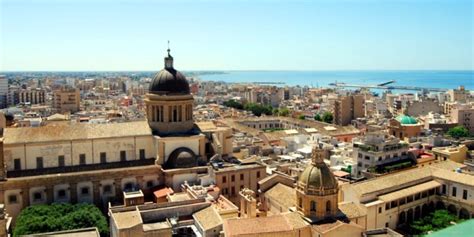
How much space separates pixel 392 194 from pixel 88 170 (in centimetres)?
2082

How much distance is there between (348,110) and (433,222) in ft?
169

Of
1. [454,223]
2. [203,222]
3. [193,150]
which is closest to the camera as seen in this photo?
[203,222]

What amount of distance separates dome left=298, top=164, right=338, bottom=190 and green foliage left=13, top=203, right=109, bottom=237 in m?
11.3

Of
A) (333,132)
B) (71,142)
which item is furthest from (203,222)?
(333,132)

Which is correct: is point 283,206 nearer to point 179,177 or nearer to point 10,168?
point 179,177

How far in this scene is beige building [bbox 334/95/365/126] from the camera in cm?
8100

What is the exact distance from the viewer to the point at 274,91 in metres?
129

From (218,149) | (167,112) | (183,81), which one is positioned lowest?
(218,149)

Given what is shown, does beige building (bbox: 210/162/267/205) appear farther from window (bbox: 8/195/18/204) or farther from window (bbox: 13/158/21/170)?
window (bbox: 13/158/21/170)

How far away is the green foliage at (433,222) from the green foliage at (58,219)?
1936 cm

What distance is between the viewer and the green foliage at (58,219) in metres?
25.0

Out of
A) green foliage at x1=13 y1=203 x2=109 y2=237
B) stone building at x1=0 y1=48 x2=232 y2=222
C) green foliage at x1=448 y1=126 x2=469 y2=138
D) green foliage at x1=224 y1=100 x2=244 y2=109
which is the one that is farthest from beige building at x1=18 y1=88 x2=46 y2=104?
green foliage at x1=13 y1=203 x2=109 y2=237

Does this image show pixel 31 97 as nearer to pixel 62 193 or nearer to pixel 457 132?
pixel 62 193

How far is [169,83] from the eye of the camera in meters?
35.9
